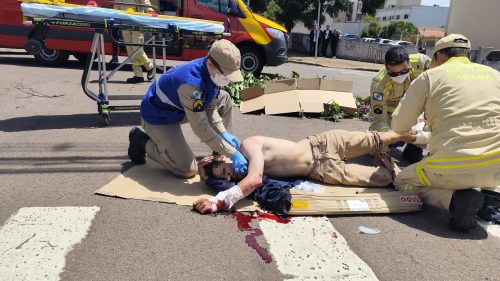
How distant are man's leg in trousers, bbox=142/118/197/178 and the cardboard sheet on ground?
137 millimetres

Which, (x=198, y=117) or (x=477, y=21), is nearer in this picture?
(x=198, y=117)

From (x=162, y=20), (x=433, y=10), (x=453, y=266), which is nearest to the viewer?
(x=453, y=266)

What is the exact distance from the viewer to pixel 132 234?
2938 mm

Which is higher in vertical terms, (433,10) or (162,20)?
(433,10)

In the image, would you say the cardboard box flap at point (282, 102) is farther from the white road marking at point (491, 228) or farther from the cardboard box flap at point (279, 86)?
the white road marking at point (491, 228)

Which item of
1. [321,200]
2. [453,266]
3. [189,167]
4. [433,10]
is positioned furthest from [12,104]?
[433,10]

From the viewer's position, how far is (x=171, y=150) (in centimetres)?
397

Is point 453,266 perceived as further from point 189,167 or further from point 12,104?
point 12,104

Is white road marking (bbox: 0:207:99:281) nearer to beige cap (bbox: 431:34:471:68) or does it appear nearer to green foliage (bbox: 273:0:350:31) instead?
beige cap (bbox: 431:34:471:68)

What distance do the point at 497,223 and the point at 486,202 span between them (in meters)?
0.28

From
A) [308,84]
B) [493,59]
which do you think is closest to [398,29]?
[493,59]

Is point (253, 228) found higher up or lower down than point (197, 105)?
lower down

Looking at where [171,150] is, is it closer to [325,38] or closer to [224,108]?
[224,108]

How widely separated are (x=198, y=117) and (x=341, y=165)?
140cm
